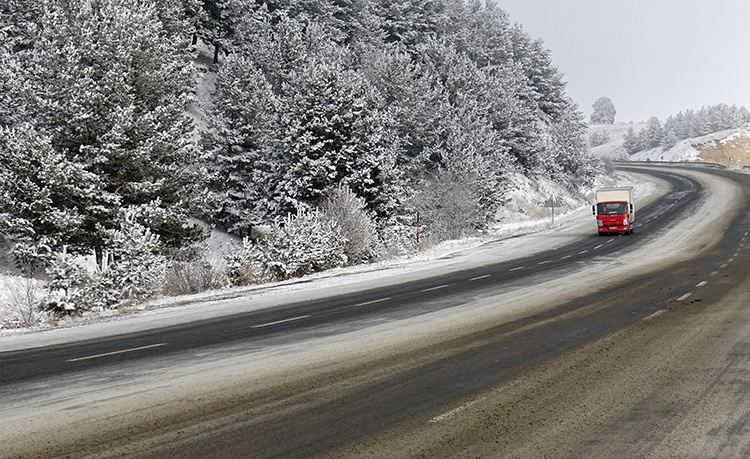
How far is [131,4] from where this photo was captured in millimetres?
27453

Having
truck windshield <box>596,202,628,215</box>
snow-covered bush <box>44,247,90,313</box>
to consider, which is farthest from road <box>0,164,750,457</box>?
truck windshield <box>596,202,628,215</box>

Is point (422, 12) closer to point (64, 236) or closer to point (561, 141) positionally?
point (561, 141)

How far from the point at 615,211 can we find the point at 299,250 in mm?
20255

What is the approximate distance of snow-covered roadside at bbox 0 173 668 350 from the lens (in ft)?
38.4

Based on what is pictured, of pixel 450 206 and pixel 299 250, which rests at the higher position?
pixel 450 206

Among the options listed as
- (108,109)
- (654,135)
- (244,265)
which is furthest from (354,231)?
(654,135)

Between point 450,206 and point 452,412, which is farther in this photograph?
point 450,206

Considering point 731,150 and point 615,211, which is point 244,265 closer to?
point 615,211

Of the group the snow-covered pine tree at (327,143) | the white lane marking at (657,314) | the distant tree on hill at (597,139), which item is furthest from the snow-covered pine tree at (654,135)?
the white lane marking at (657,314)

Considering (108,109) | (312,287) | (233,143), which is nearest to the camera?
(312,287)

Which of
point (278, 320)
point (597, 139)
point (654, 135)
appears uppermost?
point (597, 139)

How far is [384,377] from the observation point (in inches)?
277

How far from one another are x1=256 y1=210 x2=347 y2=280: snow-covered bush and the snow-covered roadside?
705 millimetres

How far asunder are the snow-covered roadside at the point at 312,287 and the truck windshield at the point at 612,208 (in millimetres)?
1904
